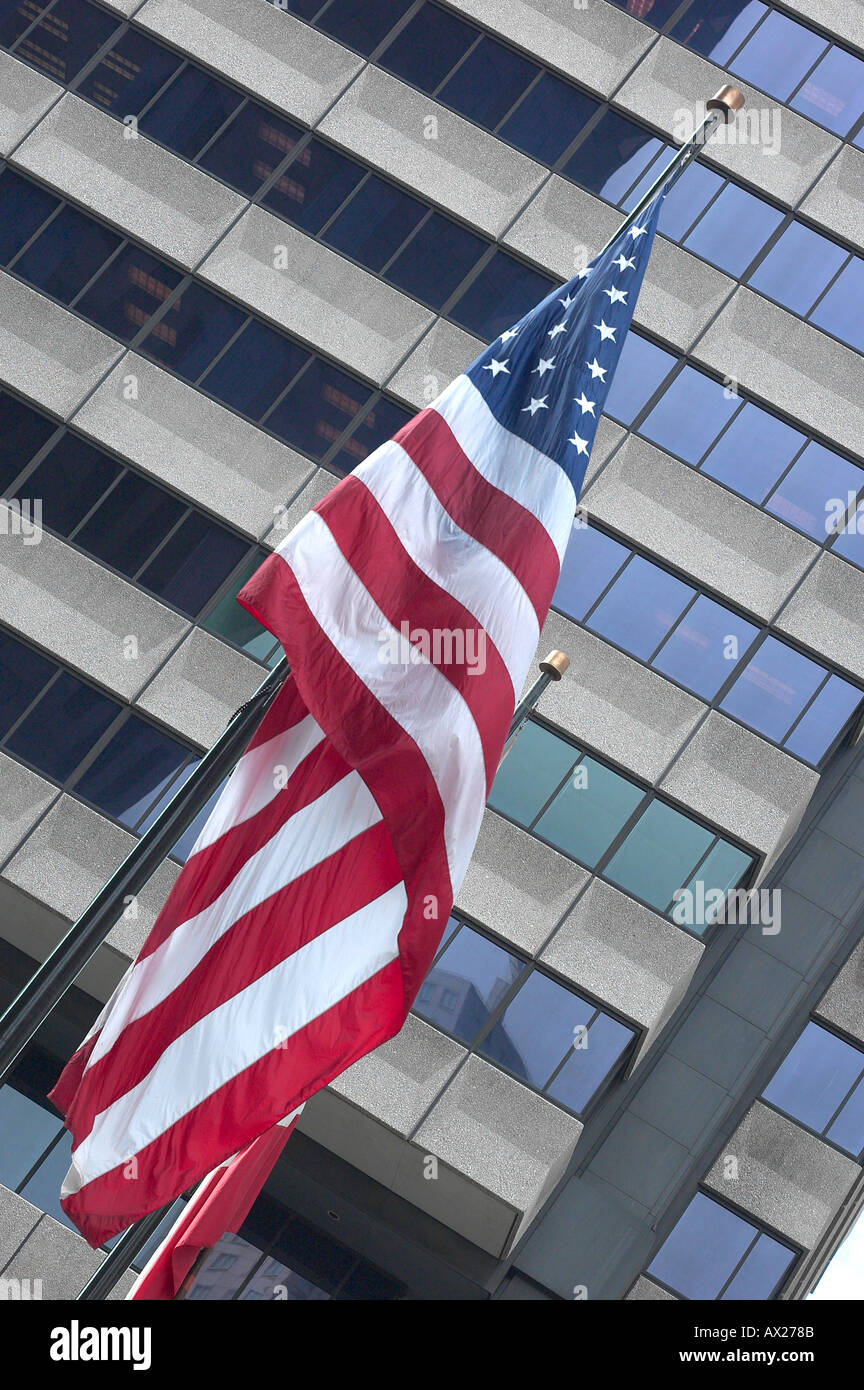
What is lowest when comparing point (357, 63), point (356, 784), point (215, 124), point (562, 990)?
point (356, 784)

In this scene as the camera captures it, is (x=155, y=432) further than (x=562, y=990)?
Yes

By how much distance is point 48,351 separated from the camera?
24109 millimetres

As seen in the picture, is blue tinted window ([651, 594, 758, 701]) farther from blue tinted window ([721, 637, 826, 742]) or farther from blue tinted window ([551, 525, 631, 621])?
blue tinted window ([551, 525, 631, 621])

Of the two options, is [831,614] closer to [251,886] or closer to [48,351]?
[48,351]

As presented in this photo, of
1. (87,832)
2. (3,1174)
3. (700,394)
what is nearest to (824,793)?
(700,394)

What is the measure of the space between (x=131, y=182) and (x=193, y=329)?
3086 millimetres

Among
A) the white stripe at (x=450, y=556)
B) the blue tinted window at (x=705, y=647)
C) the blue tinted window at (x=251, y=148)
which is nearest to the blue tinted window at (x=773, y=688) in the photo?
the blue tinted window at (x=705, y=647)

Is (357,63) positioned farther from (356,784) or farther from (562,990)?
(356,784)

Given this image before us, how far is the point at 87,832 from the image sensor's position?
2186 centimetres

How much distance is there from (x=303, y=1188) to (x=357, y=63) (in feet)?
65.8

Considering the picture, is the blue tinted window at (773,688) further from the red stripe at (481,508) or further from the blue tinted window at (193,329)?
the red stripe at (481,508)

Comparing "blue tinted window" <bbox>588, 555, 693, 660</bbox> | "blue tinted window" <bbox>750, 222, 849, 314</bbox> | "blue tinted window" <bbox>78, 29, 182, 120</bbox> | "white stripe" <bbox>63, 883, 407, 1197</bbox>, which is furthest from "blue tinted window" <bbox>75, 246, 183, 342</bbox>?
"white stripe" <bbox>63, 883, 407, 1197</bbox>

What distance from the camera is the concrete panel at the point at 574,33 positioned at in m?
25.6

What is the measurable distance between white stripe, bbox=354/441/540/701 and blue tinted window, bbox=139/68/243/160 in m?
19.4
